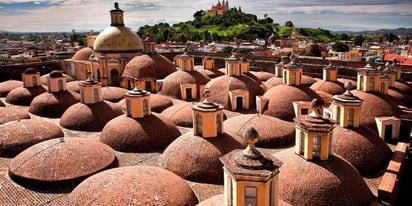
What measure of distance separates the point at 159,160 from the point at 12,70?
31892 mm

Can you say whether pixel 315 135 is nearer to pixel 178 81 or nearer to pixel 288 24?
pixel 178 81

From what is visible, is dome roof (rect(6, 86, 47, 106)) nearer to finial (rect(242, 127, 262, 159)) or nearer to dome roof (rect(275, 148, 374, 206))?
dome roof (rect(275, 148, 374, 206))

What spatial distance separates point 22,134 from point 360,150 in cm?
1616

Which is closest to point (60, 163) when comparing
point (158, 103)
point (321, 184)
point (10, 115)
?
point (321, 184)

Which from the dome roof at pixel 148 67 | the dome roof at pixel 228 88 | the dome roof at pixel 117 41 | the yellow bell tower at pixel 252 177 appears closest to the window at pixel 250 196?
the yellow bell tower at pixel 252 177

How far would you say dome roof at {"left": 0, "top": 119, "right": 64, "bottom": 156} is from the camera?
1905cm

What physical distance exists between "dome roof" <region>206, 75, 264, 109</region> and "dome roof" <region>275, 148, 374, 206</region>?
1399 centimetres

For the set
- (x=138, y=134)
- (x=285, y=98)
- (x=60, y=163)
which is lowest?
(x=60, y=163)

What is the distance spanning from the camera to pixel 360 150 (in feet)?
53.1

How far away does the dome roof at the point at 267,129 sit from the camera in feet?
63.8

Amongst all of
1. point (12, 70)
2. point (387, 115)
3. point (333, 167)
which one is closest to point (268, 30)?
point (12, 70)

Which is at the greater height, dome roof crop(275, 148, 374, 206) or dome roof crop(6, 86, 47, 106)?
dome roof crop(6, 86, 47, 106)

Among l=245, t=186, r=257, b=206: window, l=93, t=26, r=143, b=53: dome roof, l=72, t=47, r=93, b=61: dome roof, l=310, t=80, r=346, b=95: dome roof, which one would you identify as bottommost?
l=245, t=186, r=257, b=206: window

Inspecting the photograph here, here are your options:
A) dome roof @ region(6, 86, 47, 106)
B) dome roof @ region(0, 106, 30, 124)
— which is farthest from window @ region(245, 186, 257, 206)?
dome roof @ region(6, 86, 47, 106)
